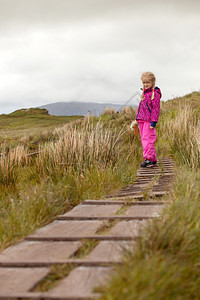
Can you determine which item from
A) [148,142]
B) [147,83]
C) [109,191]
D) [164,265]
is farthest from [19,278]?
[147,83]

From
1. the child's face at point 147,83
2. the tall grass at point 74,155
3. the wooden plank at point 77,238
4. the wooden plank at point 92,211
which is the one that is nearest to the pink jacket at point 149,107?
the child's face at point 147,83

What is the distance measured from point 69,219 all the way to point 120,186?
1.62 m

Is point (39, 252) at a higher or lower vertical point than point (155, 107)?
lower

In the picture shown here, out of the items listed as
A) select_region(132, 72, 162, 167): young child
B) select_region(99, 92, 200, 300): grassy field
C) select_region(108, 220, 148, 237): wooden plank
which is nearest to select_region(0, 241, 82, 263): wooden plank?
select_region(108, 220, 148, 237): wooden plank

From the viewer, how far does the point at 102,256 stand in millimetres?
1713

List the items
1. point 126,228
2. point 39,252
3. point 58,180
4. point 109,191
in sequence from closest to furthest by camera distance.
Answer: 1. point 39,252
2. point 126,228
3. point 109,191
4. point 58,180

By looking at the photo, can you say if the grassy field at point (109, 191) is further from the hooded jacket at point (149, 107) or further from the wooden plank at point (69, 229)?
the hooded jacket at point (149, 107)

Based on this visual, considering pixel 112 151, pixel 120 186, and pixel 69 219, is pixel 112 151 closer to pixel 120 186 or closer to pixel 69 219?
pixel 120 186

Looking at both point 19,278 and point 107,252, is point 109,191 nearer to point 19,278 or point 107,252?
point 107,252

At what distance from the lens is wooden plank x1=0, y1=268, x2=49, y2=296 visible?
1.44 metres

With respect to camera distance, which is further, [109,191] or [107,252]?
[109,191]

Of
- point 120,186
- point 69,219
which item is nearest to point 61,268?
point 69,219

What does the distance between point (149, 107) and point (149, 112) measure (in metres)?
0.08

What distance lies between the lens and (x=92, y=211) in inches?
108
